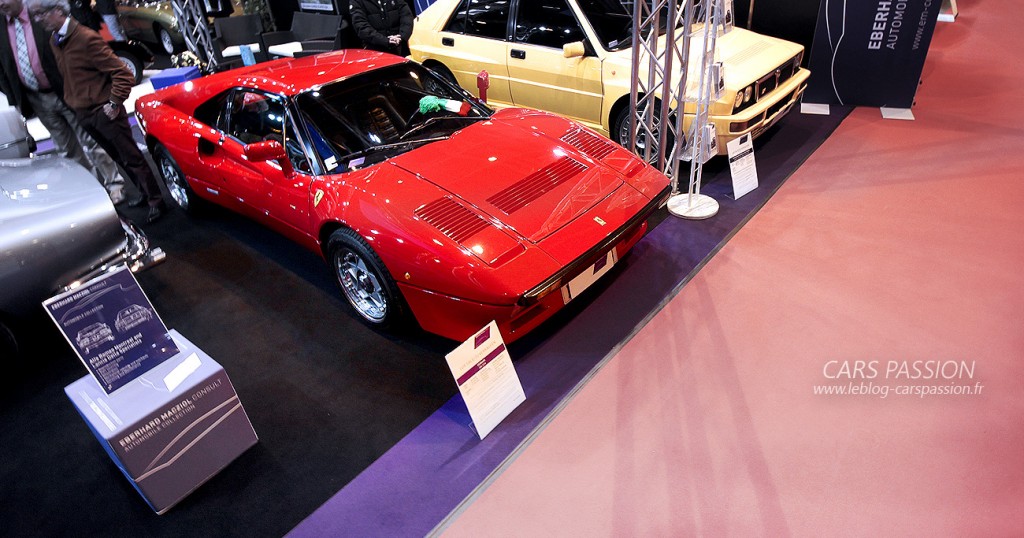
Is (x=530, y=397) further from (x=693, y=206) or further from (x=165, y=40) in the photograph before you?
(x=165, y=40)

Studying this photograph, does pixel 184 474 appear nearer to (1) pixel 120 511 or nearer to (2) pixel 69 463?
(1) pixel 120 511

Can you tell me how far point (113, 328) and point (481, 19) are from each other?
4.02m

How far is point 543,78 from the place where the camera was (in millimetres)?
4949

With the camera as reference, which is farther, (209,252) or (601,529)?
(209,252)

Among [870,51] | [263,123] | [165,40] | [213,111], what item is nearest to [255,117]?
[263,123]

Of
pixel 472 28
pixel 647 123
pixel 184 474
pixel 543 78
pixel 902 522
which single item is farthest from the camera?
pixel 472 28

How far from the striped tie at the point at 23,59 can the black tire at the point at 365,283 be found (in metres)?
2.89

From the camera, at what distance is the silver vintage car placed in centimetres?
309

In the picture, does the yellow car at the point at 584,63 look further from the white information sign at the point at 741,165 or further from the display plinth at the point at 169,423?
the display plinth at the point at 169,423

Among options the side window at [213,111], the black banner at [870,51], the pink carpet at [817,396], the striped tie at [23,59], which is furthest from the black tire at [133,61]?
the black banner at [870,51]

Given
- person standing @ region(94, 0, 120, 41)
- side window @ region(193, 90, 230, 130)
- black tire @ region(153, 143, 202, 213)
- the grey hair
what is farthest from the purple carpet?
person standing @ region(94, 0, 120, 41)

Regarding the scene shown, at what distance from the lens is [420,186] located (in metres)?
3.10

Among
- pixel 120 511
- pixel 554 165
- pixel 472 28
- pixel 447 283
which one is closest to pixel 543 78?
pixel 472 28

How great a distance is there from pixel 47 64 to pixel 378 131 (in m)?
2.73
